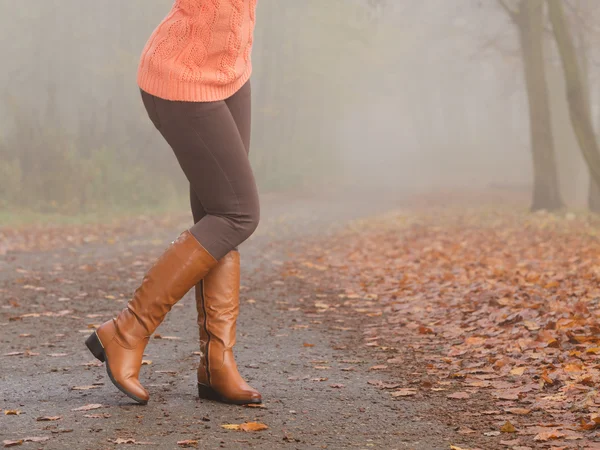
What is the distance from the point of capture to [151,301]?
3471mm

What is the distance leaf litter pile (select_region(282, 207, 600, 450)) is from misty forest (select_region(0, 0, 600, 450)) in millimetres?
24

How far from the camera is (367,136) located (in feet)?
254

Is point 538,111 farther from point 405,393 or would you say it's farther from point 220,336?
point 220,336

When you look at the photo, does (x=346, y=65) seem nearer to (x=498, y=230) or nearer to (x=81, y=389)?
(x=498, y=230)

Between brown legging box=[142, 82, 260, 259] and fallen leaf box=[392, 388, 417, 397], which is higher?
brown legging box=[142, 82, 260, 259]

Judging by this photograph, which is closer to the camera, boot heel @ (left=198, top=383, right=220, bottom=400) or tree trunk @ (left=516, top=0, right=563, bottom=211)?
boot heel @ (left=198, top=383, right=220, bottom=400)

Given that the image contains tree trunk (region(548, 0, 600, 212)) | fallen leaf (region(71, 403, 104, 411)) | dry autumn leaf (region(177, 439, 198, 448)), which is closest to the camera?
dry autumn leaf (region(177, 439, 198, 448))

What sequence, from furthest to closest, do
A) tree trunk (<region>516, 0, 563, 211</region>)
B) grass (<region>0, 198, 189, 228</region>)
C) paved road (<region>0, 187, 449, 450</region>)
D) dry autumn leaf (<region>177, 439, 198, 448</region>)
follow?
1. tree trunk (<region>516, 0, 563, 211</region>)
2. grass (<region>0, 198, 189, 228</region>)
3. paved road (<region>0, 187, 449, 450</region>)
4. dry autumn leaf (<region>177, 439, 198, 448</region>)

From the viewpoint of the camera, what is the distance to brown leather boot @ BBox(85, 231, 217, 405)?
3461 millimetres

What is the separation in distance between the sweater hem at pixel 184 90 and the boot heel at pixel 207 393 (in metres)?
1.24

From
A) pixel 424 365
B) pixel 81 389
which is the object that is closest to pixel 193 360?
pixel 81 389

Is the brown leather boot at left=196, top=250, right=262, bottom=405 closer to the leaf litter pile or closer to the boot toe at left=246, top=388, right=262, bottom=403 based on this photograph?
the boot toe at left=246, top=388, right=262, bottom=403

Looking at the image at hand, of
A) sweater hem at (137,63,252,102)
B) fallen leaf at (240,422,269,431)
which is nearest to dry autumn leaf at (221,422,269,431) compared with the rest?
fallen leaf at (240,422,269,431)

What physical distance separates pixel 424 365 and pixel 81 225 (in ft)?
46.4
